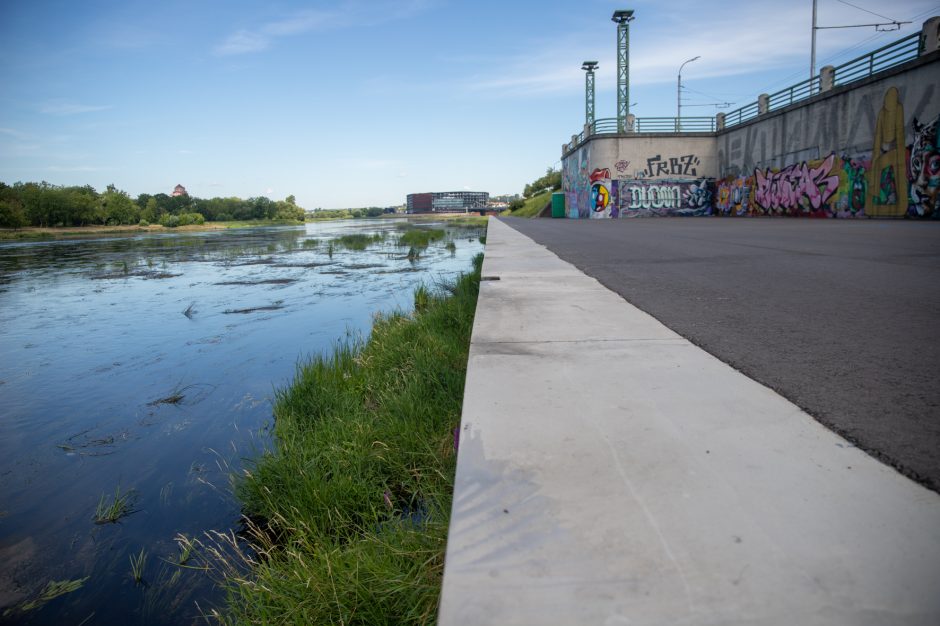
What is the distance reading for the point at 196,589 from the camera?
103 inches

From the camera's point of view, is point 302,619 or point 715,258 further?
point 715,258

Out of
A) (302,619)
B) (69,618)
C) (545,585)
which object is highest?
(545,585)

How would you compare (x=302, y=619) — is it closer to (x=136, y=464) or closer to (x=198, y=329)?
(x=136, y=464)

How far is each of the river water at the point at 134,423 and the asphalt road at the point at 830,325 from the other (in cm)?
288

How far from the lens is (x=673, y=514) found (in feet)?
4.63

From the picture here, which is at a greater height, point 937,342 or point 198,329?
point 937,342

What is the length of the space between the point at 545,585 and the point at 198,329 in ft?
27.1

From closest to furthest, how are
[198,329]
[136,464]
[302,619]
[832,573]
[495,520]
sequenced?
1. [832,573]
2. [495,520]
3. [302,619]
4. [136,464]
5. [198,329]

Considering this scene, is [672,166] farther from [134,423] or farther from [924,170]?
[134,423]

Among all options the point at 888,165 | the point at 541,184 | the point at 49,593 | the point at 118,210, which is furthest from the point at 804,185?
the point at 118,210

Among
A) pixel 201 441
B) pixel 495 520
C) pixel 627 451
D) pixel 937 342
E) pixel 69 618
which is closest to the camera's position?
pixel 495 520

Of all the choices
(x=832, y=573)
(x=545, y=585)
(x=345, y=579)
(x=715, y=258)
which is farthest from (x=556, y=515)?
(x=715, y=258)

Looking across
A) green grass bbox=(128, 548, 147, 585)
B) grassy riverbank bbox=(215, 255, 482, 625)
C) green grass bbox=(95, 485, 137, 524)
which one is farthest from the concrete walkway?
green grass bbox=(95, 485, 137, 524)

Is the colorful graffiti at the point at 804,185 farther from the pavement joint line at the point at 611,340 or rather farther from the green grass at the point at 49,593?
the green grass at the point at 49,593
